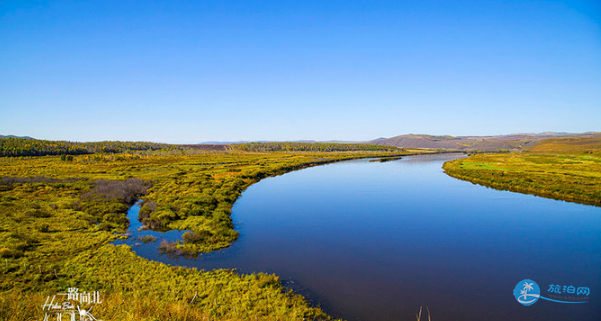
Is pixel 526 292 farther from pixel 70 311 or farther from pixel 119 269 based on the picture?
pixel 119 269

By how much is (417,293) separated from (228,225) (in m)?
14.2

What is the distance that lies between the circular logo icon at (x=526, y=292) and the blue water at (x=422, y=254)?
23 cm

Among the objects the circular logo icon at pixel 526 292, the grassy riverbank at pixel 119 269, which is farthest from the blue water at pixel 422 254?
the grassy riverbank at pixel 119 269

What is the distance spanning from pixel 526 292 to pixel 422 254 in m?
5.05

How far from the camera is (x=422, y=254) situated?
640 inches

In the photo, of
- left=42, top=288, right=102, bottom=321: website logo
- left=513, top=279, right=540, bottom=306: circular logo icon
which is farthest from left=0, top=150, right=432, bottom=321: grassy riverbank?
left=513, top=279, right=540, bottom=306: circular logo icon

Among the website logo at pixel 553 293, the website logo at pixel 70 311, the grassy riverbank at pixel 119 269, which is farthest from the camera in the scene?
the website logo at pixel 553 293

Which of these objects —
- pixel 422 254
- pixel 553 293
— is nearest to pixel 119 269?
pixel 422 254

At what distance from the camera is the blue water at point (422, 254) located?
11.2m

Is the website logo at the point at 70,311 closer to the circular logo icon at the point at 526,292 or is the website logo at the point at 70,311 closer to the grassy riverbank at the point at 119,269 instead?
the grassy riverbank at the point at 119,269

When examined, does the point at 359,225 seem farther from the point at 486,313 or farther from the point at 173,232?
the point at 173,232

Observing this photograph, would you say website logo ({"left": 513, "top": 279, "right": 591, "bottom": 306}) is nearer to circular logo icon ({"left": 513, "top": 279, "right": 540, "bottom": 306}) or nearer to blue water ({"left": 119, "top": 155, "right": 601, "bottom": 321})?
circular logo icon ({"left": 513, "top": 279, "right": 540, "bottom": 306})

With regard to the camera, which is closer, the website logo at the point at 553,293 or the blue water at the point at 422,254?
the blue water at the point at 422,254

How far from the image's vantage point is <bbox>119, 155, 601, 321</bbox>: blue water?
36.8 ft
